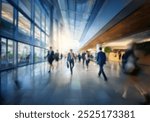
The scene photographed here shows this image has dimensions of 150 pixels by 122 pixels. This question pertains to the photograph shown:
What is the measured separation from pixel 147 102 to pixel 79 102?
1809mm

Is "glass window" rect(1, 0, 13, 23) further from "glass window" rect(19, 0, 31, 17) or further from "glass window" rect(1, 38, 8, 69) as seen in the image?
"glass window" rect(19, 0, 31, 17)

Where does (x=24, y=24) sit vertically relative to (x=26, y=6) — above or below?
below

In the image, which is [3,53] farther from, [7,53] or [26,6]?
[26,6]

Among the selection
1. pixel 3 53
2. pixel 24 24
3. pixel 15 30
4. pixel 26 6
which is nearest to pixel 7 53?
pixel 3 53

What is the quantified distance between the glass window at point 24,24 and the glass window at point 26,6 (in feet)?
2.23

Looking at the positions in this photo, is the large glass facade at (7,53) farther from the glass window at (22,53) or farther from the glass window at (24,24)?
the glass window at (24,24)

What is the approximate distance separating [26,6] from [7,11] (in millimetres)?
5616

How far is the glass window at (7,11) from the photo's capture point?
13.5m

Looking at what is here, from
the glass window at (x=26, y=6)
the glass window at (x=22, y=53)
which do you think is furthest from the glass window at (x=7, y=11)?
the glass window at (x=22, y=53)

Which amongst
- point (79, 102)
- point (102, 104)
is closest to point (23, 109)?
point (79, 102)

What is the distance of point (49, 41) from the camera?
131 feet

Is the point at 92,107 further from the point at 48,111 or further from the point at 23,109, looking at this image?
the point at 23,109

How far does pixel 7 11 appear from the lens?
14250mm

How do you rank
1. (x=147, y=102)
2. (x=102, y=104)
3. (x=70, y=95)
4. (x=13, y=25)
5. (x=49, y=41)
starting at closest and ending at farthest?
(x=102, y=104) < (x=147, y=102) < (x=70, y=95) < (x=13, y=25) < (x=49, y=41)
